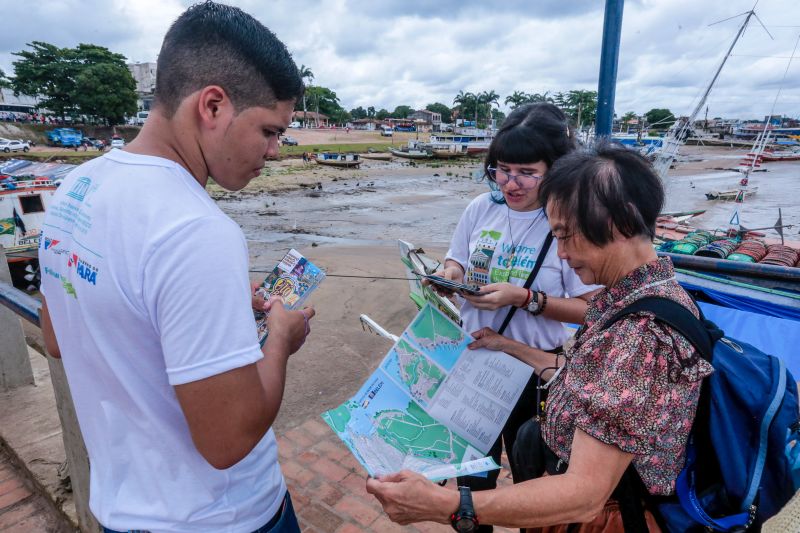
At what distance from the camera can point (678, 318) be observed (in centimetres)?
107

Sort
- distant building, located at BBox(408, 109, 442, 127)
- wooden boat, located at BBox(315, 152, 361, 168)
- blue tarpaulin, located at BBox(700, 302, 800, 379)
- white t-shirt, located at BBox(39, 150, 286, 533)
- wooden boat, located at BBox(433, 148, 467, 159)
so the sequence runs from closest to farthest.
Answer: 1. white t-shirt, located at BBox(39, 150, 286, 533)
2. blue tarpaulin, located at BBox(700, 302, 800, 379)
3. wooden boat, located at BBox(315, 152, 361, 168)
4. wooden boat, located at BBox(433, 148, 467, 159)
5. distant building, located at BBox(408, 109, 442, 127)

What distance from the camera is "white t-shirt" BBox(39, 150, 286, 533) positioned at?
867 millimetres

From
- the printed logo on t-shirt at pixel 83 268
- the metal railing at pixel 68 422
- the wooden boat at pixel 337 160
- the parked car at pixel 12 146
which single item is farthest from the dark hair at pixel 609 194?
the parked car at pixel 12 146

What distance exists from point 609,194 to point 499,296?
717mm

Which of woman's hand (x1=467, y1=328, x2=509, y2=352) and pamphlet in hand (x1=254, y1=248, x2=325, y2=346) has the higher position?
pamphlet in hand (x1=254, y1=248, x2=325, y2=346)

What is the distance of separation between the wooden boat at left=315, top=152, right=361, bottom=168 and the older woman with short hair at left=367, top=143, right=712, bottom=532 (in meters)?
33.9

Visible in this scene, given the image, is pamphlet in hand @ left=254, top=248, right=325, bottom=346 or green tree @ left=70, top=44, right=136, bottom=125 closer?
pamphlet in hand @ left=254, top=248, right=325, bottom=346

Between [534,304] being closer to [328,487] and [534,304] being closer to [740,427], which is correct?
[740,427]

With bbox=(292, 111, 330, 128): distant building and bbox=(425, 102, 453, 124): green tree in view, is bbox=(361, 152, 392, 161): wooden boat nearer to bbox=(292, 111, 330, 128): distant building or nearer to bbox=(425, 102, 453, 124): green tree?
bbox=(292, 111, 330, 128): distant building

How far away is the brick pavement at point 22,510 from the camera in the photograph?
7.29 ft

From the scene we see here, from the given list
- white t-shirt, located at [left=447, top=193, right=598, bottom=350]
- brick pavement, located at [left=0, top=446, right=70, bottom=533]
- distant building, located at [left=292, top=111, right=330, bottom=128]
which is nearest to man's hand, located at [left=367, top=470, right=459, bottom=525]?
white t-shirt, located at [left=447, top=193, right=598, bottom=350]

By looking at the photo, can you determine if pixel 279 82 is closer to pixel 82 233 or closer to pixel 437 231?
pixel 82 233

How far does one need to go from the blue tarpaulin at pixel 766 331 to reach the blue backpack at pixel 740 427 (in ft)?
7.11

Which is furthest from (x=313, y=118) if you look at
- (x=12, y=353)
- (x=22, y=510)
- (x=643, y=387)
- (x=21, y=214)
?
(x=643, y=387)
